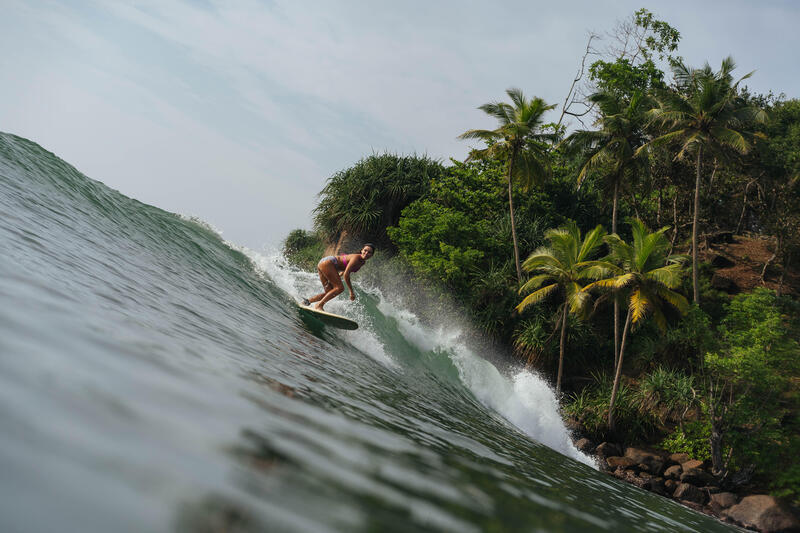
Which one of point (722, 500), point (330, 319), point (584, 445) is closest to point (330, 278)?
point (330, 319)

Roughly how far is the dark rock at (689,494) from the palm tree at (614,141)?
479 inches

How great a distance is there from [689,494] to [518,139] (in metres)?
15.8

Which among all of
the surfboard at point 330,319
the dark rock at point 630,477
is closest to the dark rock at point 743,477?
the dark rock at point 630,477

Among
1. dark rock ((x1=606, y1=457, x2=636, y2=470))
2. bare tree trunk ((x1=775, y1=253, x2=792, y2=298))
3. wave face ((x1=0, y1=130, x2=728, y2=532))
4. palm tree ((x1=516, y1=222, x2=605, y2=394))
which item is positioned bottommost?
dark rock ((x1=606, y1=457, x2=636, y2=470))

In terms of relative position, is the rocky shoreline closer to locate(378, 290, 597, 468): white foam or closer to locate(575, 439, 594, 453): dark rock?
locate(575, 439, 594, 453): dark rock

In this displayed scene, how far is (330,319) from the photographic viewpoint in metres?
10.4

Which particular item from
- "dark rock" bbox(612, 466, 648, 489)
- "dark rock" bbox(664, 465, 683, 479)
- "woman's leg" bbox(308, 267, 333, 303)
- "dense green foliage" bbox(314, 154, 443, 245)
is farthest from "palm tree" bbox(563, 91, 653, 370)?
"woman's leg" bbox(308, 267, 333, 303)

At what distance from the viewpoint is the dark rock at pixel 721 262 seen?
108ft

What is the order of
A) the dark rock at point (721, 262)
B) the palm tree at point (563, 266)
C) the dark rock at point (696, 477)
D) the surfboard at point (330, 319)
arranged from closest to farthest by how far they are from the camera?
the surfboard at point (330, 319) → the dark rock at point (696, 477) → the palm tree at point (563, 266) → the dark rock at point (721, 262)

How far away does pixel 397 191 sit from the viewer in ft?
93.8

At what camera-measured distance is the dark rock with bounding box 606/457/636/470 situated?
52.9ft

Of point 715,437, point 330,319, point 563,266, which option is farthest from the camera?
point 563,266

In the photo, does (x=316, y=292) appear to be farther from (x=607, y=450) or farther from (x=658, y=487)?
(x=658, y=487)

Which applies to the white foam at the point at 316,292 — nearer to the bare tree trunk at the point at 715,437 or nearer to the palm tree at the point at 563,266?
the palm tree at the point at 563,266
